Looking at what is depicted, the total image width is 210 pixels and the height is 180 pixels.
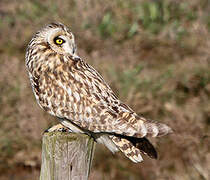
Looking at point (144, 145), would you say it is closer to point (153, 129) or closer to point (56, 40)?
point (153, 129)

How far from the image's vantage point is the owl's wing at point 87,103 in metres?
3.04

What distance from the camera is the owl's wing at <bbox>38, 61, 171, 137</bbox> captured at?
9.98 feet

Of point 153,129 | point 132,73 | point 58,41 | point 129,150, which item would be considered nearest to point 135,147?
point 129,150

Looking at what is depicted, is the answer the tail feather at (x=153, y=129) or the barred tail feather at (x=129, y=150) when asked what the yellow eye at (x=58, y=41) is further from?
the tail feather at (x=153, y=129)

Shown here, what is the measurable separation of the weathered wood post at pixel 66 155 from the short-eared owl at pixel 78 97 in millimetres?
387

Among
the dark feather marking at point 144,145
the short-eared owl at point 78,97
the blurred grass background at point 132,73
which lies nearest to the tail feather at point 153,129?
the short-eared owl at point 78,97

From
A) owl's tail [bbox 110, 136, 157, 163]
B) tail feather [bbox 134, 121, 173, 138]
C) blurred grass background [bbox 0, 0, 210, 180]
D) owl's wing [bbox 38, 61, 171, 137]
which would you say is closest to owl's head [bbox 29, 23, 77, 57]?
owl's wing [bbox 38, 61, 171, 137]

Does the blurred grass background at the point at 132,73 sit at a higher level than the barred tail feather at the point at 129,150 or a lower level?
higher

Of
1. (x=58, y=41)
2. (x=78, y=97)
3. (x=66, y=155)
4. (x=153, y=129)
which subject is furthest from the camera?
(x=58, y=41)

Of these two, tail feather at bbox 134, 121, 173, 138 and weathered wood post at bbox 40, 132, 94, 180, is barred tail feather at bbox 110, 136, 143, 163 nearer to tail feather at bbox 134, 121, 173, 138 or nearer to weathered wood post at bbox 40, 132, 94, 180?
tail feather at bbox 134, 121, 173, 138

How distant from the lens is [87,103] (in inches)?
125

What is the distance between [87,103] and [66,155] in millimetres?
644

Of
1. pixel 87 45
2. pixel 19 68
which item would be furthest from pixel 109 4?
pixel 19 68

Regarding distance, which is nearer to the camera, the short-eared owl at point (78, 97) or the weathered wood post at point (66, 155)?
the weathered wood post at point (66, 155)
